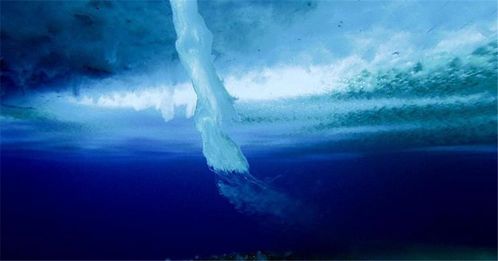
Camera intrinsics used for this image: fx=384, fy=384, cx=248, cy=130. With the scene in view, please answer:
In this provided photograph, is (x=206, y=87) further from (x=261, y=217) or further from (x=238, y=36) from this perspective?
(x=261, y=217)

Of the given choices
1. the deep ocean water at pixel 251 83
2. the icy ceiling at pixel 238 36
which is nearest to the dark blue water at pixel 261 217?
the deep ocean water at pixel 251 83

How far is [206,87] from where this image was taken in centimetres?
477

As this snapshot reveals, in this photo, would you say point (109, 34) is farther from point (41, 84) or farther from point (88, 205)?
point (88, 205)

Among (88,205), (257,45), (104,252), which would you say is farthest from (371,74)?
(88,205)

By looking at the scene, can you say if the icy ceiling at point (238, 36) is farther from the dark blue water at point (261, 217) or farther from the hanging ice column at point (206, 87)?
the dark blue water at point (261, 217)

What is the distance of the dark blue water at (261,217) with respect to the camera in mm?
16047

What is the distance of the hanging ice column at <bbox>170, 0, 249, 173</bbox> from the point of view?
440 cm

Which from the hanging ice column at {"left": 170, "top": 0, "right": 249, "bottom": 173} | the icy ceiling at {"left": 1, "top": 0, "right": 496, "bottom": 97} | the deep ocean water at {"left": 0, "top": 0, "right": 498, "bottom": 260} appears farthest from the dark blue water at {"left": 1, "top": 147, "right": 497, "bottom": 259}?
the icy ceiling at {"left": 1, "top": 0, "right": 496, "bottom": 97}

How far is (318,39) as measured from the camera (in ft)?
18.1

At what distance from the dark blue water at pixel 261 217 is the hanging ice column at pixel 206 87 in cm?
93

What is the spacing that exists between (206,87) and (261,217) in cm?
493

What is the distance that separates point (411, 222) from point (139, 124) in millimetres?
59940

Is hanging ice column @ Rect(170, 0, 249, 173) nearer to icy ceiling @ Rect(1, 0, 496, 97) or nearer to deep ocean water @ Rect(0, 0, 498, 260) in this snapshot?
deep ocean water @ Rect(0, 0, 498, 260)

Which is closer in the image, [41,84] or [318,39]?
[318,39]
